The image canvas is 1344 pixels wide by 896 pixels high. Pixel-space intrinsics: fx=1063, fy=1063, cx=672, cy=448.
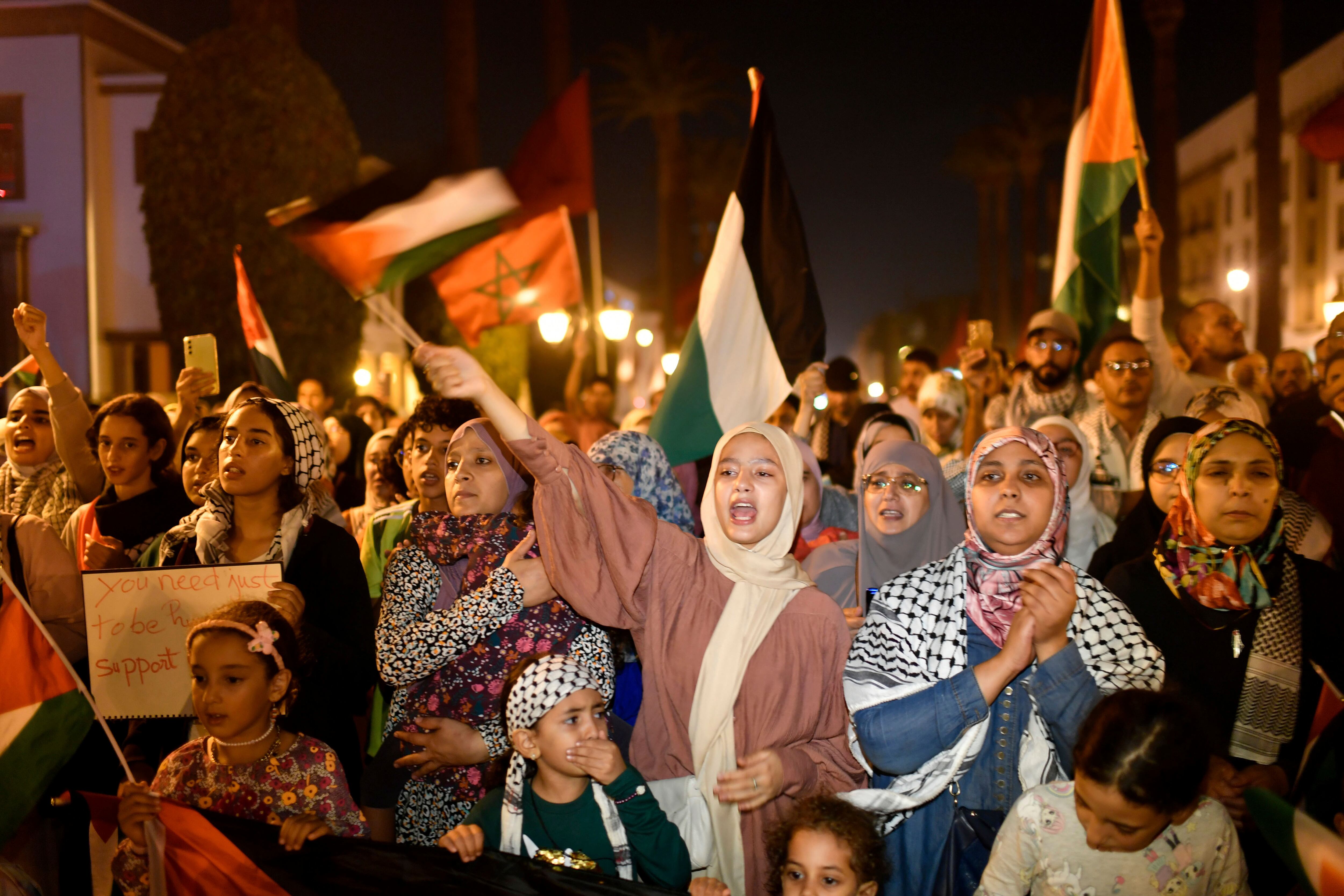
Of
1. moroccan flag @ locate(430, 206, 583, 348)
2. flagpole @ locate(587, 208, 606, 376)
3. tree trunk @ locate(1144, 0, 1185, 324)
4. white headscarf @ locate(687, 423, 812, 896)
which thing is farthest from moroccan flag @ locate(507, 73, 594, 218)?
tree trunk @ locate(1144, 0, 1185, 324)

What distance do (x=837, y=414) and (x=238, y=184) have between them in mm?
12040

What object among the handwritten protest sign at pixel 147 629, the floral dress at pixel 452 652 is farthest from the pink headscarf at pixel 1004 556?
the handwritten protest sign at pixel 147 629

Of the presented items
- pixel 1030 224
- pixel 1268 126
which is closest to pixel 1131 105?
pixel 1268 126

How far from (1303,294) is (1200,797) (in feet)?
158

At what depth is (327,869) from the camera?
108 inches

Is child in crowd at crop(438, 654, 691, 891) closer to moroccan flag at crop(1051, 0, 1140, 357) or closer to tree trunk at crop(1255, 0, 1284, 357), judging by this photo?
moroccan flag at crop(1051, 0, 1140, 357)

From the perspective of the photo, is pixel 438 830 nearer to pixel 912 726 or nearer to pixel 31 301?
pixel 912 726

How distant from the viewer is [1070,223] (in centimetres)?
634

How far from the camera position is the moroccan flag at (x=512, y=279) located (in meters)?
5.77

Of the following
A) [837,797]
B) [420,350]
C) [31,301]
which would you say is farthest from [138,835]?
[31,301]

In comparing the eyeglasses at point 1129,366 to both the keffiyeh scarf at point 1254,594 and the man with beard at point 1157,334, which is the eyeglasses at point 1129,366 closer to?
the man with beard at point 1157,334

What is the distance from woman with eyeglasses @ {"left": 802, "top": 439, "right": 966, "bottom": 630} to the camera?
405 cm

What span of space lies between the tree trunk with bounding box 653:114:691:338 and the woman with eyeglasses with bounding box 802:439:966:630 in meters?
23.8

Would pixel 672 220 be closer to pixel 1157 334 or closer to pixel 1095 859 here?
pixel 1157 334
